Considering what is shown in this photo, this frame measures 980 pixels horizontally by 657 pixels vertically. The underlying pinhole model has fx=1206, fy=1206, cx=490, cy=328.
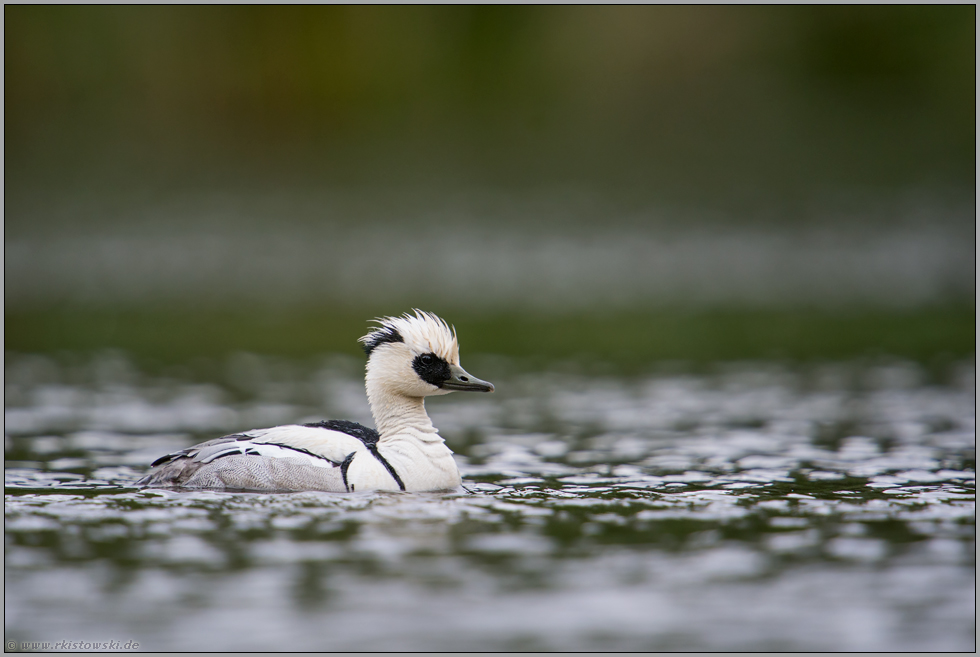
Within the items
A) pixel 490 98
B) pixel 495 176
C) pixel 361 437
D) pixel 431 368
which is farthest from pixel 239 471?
pixel 490 98

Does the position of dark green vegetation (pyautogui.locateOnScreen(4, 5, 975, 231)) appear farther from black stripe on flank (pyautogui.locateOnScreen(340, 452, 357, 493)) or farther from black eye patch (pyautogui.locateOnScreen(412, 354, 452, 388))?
black stripe on flank (pyautogui.locateOnScreen(340, 452, 357, 493))

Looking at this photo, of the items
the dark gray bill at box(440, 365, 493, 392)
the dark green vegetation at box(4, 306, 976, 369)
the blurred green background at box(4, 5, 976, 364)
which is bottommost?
the dark gray bill at box(440, 365, 493, 392)

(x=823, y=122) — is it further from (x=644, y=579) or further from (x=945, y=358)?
(x=644, y=579)

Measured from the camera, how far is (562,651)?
22.9 feet

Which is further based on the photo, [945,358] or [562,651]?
[945,358]

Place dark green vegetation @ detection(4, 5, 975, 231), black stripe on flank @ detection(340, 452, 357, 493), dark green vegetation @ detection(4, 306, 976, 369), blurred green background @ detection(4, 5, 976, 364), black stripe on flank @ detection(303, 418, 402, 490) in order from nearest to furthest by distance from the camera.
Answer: black stripe on flank @ detection(340, 452, 357, 493), black stripe on flank @ detection(303, 418, 402, 490), dark green vegetation @ detection(4, 306, 976, 369), blurred green background @ detection(4, 5, 976, 364), dark green vegetation @ detection(4, 5, 975, 231)

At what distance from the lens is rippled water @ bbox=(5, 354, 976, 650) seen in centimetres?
727

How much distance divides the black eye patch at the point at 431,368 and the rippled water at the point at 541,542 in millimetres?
1026

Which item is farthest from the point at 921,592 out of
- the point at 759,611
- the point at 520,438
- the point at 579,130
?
the point at 579,130

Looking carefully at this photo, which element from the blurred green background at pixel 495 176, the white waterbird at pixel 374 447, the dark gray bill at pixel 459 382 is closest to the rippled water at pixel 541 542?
the white waterbird at pixel 374 447

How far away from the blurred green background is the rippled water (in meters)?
6.84

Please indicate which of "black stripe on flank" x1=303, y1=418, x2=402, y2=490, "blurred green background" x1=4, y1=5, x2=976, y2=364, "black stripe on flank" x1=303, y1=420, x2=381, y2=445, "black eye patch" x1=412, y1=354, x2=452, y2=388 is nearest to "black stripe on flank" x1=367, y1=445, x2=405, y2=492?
"black stripe on flank" x1=303, y1=418, x2=402, y2=490

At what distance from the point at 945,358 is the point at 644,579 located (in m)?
12.0

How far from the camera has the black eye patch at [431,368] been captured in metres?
11.1
